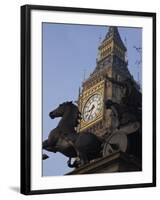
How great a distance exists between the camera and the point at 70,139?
187cm

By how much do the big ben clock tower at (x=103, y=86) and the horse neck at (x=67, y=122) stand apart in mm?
25

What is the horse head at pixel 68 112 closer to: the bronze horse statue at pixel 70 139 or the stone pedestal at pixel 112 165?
the bronze horse statue at pixel 70 139

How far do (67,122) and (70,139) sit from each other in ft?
0.14

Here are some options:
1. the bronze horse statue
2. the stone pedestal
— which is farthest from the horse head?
the stone pedestal

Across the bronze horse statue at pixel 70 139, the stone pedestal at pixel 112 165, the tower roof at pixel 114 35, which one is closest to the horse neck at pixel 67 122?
the bronze horse statue at pixel 70 139

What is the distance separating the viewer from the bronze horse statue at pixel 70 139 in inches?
72.7

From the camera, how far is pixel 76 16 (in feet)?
6.11

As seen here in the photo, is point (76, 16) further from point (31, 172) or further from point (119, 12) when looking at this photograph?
point (31, 172)

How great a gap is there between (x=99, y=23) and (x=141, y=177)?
40 centimetres

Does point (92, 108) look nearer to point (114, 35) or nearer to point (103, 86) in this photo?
point (103, 86)

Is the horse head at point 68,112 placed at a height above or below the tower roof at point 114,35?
below

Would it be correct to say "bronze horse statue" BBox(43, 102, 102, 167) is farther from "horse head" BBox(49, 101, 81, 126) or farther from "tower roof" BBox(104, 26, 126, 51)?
"tower roof" BBox(104, 26, 126, 51)

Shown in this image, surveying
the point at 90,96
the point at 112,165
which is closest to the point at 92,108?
the point at 90,96

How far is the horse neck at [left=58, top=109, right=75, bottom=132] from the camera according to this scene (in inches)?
73.2
